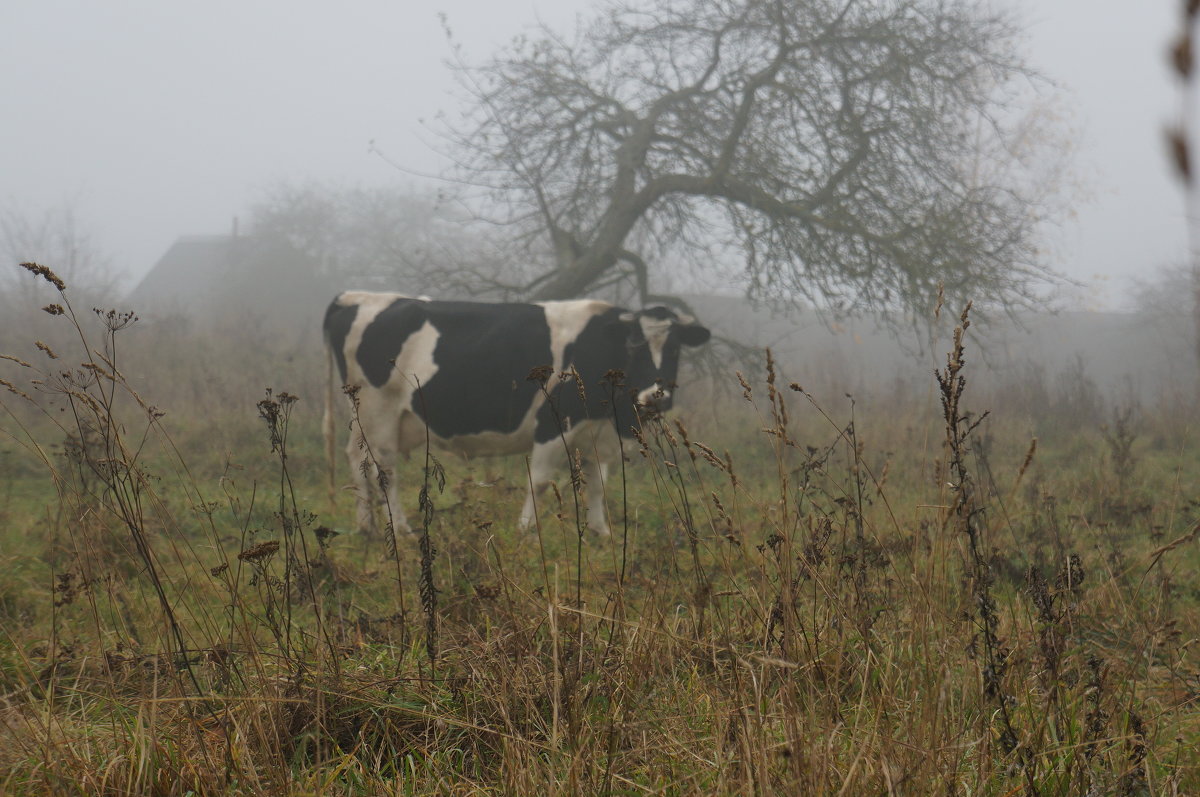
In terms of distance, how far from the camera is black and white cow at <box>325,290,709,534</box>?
7113 mm

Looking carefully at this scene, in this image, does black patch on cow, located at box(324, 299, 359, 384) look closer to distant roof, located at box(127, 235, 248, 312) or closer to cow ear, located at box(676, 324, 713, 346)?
cow ear, located at box(676, 324, 713, 346)

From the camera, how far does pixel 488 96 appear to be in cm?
1177

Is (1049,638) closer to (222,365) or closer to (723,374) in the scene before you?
(723,374)

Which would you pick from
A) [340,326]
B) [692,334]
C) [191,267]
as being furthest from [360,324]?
[191,267]

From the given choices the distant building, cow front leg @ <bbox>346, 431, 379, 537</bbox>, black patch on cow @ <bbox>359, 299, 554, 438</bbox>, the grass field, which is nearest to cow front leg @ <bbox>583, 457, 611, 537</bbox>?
black patch on cow @ <bbox>359, 299, 554, 438</bbox>

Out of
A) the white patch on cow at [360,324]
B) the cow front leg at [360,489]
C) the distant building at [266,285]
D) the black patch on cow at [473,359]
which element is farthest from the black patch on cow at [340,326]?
the distant building at [266,285]

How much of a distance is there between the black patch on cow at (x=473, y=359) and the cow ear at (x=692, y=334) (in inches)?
41.3

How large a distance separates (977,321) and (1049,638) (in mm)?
8972

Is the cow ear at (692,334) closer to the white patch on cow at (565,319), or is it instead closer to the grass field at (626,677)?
the white patch on cow at (565,319)

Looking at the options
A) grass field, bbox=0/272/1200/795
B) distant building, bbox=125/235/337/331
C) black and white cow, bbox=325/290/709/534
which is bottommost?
grass field, bbox=0/272/1200/795

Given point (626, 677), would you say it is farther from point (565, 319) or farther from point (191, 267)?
point (191, 267)

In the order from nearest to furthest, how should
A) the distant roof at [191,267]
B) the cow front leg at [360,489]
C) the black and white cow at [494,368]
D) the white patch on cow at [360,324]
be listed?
the cow front leg at [360,489] → the black and white cow at [494,368] → the white patch on cow at [360,324] → the distant roof at [191,267]

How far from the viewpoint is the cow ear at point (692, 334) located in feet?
23.8

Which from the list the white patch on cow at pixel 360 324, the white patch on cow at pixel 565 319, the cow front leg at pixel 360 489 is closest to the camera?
the cow front leg at pixel 360 489
